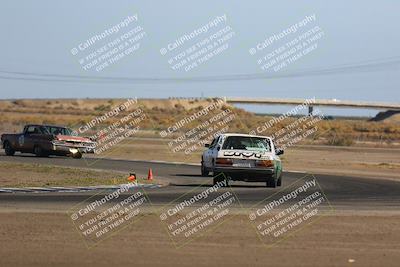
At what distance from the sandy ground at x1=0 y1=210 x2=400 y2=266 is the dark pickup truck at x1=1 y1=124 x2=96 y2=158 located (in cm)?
2540

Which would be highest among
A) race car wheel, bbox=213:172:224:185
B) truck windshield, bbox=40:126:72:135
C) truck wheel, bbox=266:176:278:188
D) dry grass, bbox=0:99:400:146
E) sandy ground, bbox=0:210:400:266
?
sandy ground, bbox=0:210:400:266

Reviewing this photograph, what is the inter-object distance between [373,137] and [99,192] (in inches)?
2641

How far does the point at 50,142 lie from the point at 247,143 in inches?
664

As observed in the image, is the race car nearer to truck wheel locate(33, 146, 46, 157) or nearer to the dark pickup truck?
the dark pickup truck

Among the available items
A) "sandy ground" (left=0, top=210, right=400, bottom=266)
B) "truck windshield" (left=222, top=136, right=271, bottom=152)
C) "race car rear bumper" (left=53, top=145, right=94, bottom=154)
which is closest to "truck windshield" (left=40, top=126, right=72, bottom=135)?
"race car rear bumper" (left=53, top=145, right=94, bottom=154)

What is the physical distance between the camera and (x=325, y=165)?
45.3 meters

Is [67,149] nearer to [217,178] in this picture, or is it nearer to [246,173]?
[217,178]

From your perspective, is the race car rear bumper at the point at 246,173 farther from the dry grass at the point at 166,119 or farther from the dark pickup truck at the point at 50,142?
the dry grass at the point at 166,119

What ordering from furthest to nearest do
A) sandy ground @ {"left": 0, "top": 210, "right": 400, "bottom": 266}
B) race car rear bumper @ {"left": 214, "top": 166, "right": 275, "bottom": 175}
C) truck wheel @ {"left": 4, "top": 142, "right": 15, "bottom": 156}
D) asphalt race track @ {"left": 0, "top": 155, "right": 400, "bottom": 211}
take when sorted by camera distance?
truck wheel @ {"left": 4, "top": 142, "right": 15, "bottom": 156} < race car rear bumper @ {"left": 214, "top": 166, "right": 275, "bottom": 175} < asphalt race track @ {"left": 0, "top": 155, "right": 400, "bottom": 211} < sandy ground @ {"left": 0, "top": 210, "right": 400, "bottom": 266}

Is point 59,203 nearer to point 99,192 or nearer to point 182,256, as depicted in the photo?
point 99,192

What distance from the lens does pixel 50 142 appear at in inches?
1622

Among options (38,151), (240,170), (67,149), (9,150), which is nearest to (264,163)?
(240,170)

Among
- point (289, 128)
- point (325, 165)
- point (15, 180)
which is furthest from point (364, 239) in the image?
point (289, 128)

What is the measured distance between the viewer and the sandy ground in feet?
38.7
